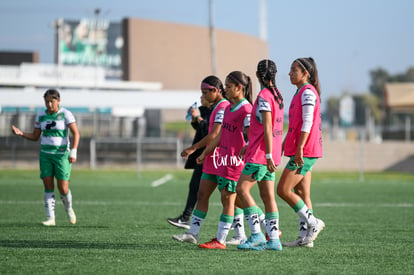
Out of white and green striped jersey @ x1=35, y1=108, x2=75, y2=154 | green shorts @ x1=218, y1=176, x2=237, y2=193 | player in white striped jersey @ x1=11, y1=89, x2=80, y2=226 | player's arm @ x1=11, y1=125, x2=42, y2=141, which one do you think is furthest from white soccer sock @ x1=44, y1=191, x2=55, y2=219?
green shorts @ x1=218, y1=176, x2=237, y2=193

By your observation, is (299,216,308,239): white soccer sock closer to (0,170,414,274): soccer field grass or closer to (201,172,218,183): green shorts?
(0,170,414,274): soccer field grass

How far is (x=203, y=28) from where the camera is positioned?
9850 cm

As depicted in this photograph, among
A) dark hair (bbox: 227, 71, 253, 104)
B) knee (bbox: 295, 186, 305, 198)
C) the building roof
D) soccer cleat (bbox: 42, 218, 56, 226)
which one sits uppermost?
the building roof

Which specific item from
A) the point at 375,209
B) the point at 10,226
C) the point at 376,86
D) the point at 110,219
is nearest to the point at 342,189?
the point at 375,209

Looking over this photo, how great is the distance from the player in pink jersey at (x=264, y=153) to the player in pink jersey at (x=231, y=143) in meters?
0.23

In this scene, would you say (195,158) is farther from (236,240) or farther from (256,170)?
(256,170)

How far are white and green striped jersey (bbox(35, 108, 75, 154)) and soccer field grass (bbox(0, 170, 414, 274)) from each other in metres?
1.16

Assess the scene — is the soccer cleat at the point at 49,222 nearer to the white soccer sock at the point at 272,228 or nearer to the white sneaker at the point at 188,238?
the white sneaker at the point at 188,238

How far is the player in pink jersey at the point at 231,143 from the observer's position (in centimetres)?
847

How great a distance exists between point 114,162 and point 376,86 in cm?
13995

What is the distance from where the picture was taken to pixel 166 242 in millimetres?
9383

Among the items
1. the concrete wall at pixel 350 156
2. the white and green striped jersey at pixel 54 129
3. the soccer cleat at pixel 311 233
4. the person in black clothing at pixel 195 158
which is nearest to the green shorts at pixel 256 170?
the soccer cleat at pixel 311 233

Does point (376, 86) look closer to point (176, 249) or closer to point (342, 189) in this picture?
point (342, 189)

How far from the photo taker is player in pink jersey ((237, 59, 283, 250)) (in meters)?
8.05
